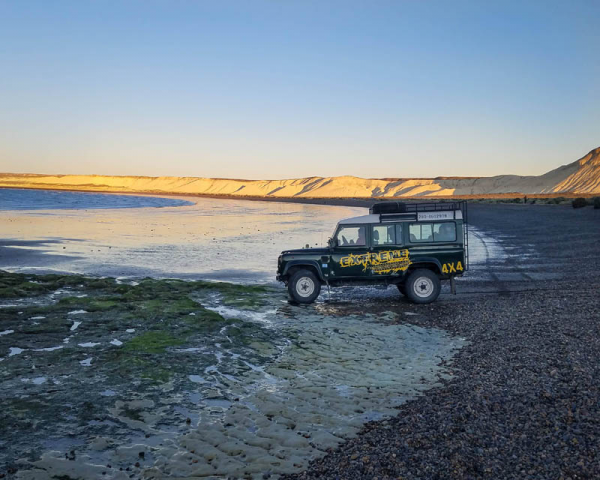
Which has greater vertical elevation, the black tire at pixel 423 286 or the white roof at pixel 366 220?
the white roof at pixel 366 220

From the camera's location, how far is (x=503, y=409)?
726 centimetres

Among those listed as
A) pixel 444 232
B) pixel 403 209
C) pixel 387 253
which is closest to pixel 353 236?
pixel 387 253

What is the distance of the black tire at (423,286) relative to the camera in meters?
15.3

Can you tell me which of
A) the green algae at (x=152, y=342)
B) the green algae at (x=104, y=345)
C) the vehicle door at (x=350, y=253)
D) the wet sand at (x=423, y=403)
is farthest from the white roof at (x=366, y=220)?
the green algae at (x=152, y=342)

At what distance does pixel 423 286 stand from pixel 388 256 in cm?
128

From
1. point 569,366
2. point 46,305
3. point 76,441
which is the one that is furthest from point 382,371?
point 46,305

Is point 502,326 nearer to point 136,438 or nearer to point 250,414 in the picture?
point 250,414

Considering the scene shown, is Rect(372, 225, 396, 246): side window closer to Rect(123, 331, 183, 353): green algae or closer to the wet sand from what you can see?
the wet sand

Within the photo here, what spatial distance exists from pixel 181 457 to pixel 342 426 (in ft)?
6.64

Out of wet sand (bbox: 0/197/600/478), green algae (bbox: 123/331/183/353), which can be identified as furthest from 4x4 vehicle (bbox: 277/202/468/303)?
green algae (bbox: 123/331/183/353)

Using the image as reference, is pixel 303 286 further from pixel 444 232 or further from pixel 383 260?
pixel 444 232

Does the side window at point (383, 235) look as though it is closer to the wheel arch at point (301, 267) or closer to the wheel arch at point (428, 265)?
the wheel arch at point (428, 265)

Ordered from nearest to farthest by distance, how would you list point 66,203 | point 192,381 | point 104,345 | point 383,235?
point 192,381, point 104,345, point 383,235, point 66,203

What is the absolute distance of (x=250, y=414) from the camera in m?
7.48
